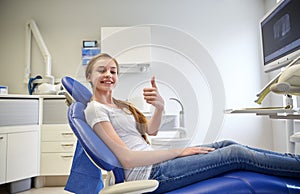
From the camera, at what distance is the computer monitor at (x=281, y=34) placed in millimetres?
1362

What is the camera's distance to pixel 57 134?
2.33 metres

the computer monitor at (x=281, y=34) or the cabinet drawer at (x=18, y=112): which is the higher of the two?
the computer monitor at (x=281, y=34)

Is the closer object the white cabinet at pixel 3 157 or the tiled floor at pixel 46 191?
the white cabinet at pixel 3 157

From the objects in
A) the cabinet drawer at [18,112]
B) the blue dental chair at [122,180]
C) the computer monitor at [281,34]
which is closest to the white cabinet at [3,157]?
the cabinet drawer at [18,112]

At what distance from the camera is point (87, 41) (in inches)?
111

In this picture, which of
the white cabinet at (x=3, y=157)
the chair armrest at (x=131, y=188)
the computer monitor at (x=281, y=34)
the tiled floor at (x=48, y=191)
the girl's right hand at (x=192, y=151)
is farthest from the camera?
the tiled floor at (x=48, y=191)

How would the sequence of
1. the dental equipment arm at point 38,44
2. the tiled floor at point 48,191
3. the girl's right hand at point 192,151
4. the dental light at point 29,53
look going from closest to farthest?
the girl's right hand at point 192,151, the tiled floor at point 48,191, the dental light at point 29,53, the dental equipment arm at point 38,44

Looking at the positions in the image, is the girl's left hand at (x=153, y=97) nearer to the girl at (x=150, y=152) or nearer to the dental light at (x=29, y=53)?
the girl at (x=150, y=152)

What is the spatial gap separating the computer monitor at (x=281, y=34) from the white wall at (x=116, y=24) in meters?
1.10

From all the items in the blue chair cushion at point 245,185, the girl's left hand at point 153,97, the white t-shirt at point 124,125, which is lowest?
the blue chair cushion at point 245,185

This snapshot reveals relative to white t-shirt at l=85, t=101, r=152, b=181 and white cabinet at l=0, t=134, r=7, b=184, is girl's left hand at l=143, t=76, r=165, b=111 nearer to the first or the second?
white t-shirt at l=85, t=101, r=152, b=181

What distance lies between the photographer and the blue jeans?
89 centimetres

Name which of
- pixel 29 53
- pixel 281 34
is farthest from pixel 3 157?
pixel 281 34

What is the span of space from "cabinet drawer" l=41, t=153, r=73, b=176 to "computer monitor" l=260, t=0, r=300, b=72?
1.91m
